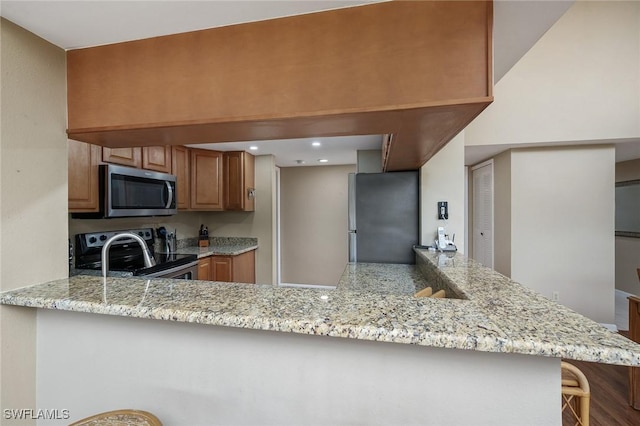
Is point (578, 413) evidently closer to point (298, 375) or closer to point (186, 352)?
point (298, 375)

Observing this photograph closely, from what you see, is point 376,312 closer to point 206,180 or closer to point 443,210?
point 443,210

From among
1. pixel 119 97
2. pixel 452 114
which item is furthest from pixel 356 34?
pixel 119 97

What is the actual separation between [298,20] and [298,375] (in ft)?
3.78

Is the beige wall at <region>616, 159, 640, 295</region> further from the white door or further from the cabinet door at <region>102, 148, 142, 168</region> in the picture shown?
the cabinet door at <region>102, 148, 142, 168</region>

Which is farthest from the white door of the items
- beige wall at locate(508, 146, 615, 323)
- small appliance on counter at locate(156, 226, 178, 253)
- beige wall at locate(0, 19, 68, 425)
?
beige wall at locate(0, 19, 68, 425)

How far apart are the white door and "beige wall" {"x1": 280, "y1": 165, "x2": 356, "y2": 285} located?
78.5 inches

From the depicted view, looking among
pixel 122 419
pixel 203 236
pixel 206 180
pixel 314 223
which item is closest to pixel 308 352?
pixel 122 419

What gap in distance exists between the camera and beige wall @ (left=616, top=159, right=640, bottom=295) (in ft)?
14.1

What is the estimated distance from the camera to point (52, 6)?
930mm

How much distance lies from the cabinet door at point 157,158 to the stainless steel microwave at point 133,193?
0.11 m

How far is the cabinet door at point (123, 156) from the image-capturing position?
224 cm

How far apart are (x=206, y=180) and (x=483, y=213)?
402cm

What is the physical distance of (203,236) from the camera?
3752mm

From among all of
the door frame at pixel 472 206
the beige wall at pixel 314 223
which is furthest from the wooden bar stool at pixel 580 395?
the beige wall at pixel 314 223
